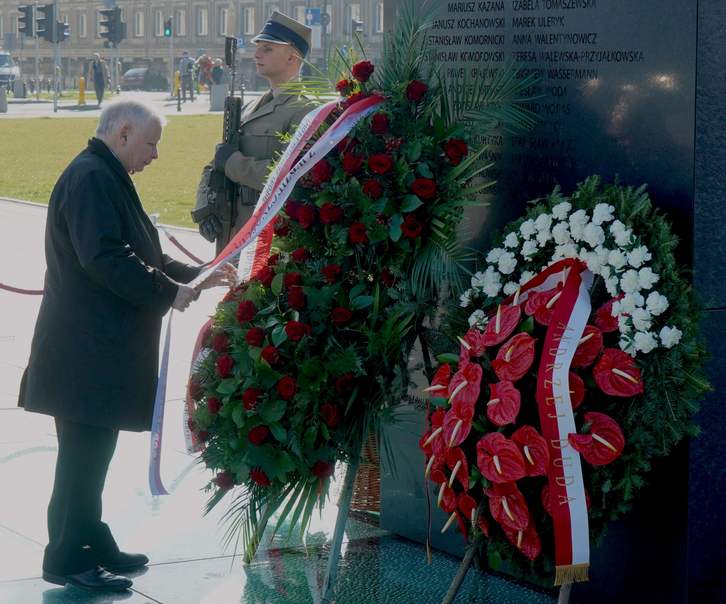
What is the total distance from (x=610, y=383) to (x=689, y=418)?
18.5 inches

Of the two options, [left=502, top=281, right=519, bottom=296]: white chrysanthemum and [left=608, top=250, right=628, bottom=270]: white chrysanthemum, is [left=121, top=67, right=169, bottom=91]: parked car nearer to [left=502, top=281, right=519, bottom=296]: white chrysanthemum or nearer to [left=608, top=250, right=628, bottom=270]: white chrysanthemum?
[left=502, top=281, right=519, bottom=296]: white chrysanthemum

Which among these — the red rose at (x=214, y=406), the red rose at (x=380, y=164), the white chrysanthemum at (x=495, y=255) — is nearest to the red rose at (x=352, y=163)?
the red rose at (x=380, y=164)

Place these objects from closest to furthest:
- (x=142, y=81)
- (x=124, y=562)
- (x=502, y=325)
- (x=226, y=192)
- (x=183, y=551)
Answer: (x=502, y=325)
(x=124, y=562)
(x=183, y=551)
(x=226, y=192)
(x=142, y=81)

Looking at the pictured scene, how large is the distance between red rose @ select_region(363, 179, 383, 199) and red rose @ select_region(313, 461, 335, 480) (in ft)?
2.90

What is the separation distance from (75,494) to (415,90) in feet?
6.14

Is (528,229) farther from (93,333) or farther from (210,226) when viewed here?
(210,226)

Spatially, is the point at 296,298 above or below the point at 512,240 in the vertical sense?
below

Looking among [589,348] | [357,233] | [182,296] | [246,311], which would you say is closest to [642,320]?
[589,348]

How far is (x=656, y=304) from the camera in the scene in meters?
3.87

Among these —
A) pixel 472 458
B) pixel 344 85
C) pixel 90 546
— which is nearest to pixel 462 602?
pixel 472 458

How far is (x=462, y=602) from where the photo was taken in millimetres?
4758

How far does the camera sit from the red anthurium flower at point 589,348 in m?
3.90

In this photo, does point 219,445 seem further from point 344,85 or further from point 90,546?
point 344,85

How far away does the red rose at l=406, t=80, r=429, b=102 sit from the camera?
4.36 metres
